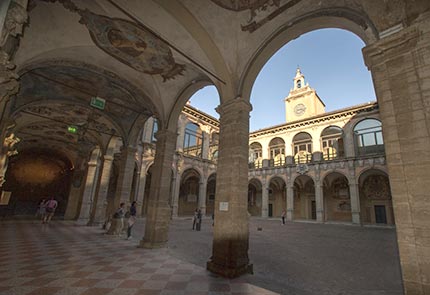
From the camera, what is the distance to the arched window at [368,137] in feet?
67.6

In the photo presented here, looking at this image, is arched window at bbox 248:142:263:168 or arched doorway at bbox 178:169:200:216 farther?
arched window at bbox 248:142:263:168

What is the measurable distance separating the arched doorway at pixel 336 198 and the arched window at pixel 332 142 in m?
2.34

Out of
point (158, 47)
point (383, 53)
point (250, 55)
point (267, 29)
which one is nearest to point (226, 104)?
point (250, 55)

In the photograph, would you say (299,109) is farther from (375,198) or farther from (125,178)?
(125,178)

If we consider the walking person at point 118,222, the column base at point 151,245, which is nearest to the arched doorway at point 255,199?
the walking person at point 118,222

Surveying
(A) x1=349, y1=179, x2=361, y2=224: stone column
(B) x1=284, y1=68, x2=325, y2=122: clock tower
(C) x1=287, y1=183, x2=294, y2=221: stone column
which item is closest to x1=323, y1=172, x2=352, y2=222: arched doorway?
(A) x1=349, y1=179, x2=361, y2=224: stone column

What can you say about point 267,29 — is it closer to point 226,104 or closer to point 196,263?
point 226,104

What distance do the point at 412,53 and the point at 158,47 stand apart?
5.97m

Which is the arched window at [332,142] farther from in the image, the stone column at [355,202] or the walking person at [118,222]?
the walking person at [118,222]

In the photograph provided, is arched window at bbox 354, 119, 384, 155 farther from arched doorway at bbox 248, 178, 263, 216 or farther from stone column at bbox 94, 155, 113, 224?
stone column at bbox 94, 155, 113, 224

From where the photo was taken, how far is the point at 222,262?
462 centimetres

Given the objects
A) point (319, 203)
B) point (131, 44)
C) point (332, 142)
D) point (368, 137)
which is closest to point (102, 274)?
point (131, 44)

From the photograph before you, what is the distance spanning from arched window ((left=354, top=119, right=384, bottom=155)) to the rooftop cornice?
137 cm

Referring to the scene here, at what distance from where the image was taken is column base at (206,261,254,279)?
4371 millimetres
